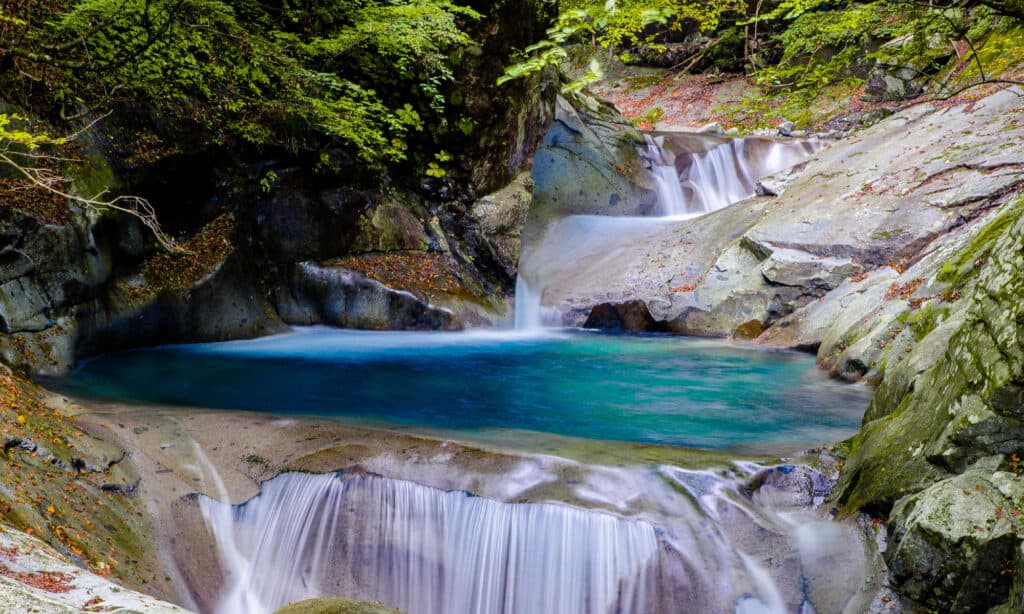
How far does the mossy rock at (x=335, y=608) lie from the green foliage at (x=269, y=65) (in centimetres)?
604

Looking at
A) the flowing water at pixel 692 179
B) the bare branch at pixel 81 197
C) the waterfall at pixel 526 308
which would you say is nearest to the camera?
the bare branch at pixel 81 197

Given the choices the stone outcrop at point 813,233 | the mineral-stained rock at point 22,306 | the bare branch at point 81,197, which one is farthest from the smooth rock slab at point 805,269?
the mineral-stained rock at point 22,306

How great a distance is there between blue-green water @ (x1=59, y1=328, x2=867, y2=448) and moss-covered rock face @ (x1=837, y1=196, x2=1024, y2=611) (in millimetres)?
1725

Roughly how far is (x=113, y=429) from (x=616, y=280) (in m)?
9.66

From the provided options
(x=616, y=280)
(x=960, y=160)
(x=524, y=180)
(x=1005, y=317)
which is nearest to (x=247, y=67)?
(x=524, y=180)

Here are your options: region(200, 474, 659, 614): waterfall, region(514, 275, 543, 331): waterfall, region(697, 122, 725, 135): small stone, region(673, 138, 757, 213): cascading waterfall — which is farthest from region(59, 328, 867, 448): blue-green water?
region(697, 122, 725, 135): small stone

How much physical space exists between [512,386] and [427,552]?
12.8 ft

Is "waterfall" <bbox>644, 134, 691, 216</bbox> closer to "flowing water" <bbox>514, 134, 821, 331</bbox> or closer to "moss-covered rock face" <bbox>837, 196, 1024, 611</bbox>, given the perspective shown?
"flowing water" <bbox>514, 134, 821, 331</bbox>

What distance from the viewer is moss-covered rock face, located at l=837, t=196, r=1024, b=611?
3150mm

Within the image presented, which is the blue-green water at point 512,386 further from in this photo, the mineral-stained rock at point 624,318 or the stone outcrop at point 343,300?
the mineral-stained rock at point 624,318

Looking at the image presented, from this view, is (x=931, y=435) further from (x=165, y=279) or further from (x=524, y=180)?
(x=524, y=180)

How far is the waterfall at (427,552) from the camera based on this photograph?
4.32 m

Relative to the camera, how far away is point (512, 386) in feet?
27.5

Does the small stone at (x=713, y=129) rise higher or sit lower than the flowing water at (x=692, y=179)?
higher
